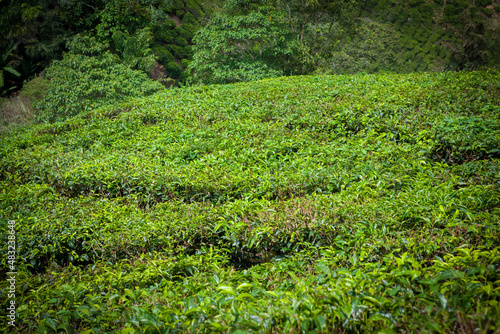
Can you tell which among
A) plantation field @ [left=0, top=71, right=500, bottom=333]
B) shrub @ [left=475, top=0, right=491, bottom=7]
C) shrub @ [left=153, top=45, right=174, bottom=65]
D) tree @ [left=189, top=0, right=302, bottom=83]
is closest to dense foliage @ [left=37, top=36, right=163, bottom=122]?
tree @ [left=189, top=0, right=302, bottom=83]

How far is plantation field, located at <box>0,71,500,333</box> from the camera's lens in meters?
1.40

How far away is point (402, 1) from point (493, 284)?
1523 inches

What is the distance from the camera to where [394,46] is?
24.5m

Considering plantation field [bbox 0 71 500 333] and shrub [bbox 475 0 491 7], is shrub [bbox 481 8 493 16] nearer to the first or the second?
shrub [bbox 475 0 491 7]

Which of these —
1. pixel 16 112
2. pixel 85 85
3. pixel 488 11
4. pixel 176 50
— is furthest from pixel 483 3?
pixel 16 112

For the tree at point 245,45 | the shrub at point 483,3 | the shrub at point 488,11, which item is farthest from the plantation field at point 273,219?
the shrub at point 483,3

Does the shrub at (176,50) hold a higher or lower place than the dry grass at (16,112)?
higher

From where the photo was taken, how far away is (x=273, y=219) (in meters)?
2.59

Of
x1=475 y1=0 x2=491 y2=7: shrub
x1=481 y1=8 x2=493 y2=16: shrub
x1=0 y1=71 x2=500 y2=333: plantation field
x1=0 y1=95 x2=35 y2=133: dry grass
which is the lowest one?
x1=0 y1=71 x2=500 y2=333: plantation field

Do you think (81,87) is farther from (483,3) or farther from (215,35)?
(483,3)

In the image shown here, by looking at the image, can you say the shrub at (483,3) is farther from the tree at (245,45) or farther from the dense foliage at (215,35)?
the tree at (245,45)

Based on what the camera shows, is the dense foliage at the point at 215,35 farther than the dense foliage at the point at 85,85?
Yes

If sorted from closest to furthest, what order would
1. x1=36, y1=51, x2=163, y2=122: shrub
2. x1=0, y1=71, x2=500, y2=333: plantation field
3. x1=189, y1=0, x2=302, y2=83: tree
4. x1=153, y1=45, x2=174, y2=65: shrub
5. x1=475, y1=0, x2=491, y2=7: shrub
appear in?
1. x1=0, y1=71, x2=500, y2=333: plantation field
2. x1=36, y1=51, x2=163, y2=122: shrub
3. x1=189, y1=0, x2=302, y2=83: tree
4. x1=153, y1=45, x2=174, y2=65: shrub
5. x1=475, y1=0, x2=491, y2=7: shrub

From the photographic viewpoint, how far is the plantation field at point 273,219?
1400 millimetres
